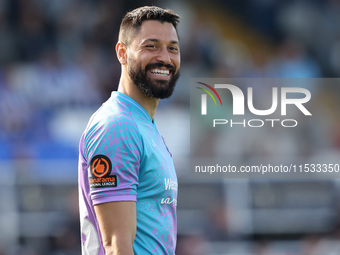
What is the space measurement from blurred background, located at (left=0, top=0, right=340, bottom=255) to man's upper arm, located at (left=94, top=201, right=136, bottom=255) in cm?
575

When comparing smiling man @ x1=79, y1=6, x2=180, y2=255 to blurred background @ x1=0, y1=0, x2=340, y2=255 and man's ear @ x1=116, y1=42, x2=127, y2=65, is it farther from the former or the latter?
blurred background @ x1=0, y1=0, x2=340, y2=255

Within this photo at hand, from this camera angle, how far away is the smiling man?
8.15 ft

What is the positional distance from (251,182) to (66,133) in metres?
2.56

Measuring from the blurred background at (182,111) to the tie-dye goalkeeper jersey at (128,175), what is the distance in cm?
552

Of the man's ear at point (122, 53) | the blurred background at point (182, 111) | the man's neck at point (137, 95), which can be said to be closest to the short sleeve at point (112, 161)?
the man's neck at point (137, 95)

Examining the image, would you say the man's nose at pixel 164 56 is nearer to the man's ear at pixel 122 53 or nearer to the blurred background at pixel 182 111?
the man's ear at pixel 122 53

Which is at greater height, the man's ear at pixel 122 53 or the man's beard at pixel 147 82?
the man's ear at pixel 122 53

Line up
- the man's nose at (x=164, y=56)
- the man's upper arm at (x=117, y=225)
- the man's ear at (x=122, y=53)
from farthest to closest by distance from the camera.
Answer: the man's ear at (x=122, y=53), the man's nose at (x=164, y=56), the man's upper arm at (x=117, y=225)

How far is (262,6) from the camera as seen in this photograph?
10.9 m

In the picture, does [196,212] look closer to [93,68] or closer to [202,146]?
[202,146]

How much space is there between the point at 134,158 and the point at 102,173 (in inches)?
5.4

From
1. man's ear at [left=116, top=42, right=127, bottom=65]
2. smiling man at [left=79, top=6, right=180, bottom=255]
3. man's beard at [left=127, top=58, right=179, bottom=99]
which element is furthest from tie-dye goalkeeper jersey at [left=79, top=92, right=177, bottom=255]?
man's ear at [left=116, top=42, right=127, bottom=65]

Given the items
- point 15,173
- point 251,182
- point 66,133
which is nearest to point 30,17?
point 66,133

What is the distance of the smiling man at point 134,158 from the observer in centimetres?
248
